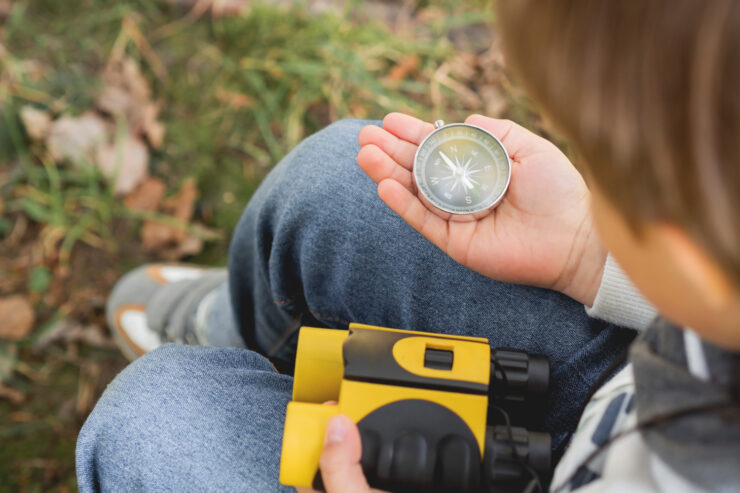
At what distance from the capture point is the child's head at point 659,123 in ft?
1.55

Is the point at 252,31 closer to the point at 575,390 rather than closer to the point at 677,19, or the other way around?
the point at 575,390

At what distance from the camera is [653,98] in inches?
20.0

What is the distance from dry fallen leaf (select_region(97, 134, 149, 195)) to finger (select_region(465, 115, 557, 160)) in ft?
3.69

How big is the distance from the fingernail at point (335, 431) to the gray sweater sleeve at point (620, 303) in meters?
0.46

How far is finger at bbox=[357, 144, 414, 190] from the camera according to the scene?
1.04m

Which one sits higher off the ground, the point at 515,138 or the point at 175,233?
the point at 515,138

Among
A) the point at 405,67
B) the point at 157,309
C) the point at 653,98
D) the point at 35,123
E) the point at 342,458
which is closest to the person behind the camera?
the point at 653,98

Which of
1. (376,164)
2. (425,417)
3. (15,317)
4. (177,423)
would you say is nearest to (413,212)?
(376,164)

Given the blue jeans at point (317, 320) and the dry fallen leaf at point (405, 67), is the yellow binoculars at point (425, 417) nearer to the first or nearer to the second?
the blue jeans at point (317, 320)

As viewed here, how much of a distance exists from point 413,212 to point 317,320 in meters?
0.33

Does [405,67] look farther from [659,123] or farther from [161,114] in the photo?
[659,123]

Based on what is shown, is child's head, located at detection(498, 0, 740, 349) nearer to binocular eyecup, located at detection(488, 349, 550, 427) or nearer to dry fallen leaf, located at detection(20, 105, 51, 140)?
binocular eyecup, located at detection(488, 349, 550, 427)

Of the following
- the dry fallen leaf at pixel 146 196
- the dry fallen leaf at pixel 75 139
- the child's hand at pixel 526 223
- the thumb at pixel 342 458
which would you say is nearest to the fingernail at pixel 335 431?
the thumb at pixel 342 458

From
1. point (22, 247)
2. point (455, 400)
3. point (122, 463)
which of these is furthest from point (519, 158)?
point (22, 247)
